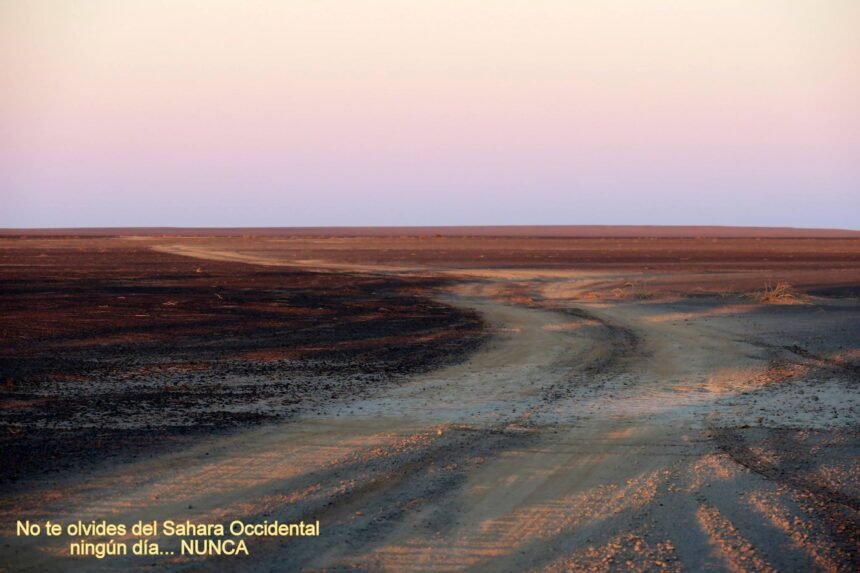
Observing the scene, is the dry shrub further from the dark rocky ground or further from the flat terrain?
the dark rocky ground

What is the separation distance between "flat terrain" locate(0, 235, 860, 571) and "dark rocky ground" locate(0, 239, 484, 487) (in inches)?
2.8

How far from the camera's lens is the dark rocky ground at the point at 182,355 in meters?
10.1

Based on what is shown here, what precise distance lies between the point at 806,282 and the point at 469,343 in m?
22.4

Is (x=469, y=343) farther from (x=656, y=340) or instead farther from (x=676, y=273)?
(x=676, y=273)

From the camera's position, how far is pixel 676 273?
42.3 meters

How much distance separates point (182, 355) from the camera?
54.1 feet

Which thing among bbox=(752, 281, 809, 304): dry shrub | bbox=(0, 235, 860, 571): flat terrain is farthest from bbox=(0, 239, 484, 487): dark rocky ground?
bbox=(752, 281, 809, 304): dry shrub

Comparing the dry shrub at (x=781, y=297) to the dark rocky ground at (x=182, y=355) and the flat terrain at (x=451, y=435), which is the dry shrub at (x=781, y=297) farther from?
the dark rocky ground at (x=182, y=355)

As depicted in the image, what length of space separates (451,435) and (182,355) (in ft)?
26.5

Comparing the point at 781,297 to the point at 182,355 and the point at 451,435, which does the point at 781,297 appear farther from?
the point at 451,435

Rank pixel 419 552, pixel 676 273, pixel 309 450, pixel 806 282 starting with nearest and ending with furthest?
pixel 419 552 → pixel 309 450 → pixel 806 282 → pixel 676 273

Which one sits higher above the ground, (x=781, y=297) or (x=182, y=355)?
(x=781, y=297)

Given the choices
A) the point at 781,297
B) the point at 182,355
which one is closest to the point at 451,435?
the point at 182,355

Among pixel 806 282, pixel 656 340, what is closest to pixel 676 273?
pixel 806 282
